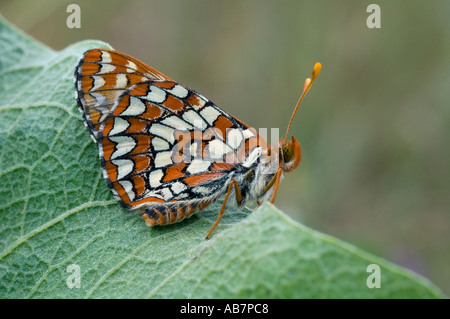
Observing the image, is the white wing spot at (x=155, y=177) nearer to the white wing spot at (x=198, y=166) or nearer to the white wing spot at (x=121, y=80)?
the white wing spot at (x=198, y=166)

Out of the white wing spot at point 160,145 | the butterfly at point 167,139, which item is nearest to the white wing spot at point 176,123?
the butterfly at point 167,139

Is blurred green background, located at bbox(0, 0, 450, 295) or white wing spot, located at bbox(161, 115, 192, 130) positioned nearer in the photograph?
white wing spot, located at bbox(161, 115, 192, 130)

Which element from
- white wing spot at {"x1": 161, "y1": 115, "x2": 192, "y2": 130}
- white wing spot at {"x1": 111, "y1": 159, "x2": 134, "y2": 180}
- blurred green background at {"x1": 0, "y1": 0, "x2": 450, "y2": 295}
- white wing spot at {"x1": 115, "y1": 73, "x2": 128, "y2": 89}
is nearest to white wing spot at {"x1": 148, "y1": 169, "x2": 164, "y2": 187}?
white wing spot at {"x1": 111, "y1": 159, "x2": 134, "y2": 180}

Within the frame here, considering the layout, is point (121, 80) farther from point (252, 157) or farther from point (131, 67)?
point (252, 157)

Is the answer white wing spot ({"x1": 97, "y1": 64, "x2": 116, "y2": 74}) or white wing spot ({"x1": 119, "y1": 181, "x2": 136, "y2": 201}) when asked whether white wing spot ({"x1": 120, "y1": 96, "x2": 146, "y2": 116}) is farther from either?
white wing spot ({"x1": 119, "y1": 181, "x2": 136, "y2": 201})

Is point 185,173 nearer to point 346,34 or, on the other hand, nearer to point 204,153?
point 204,153

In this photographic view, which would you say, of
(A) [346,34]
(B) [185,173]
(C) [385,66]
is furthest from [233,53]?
(B) [185,173]

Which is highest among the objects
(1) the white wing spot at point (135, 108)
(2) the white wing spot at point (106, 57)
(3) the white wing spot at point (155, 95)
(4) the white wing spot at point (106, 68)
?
(2) the white wing spot at point (106, 57)
